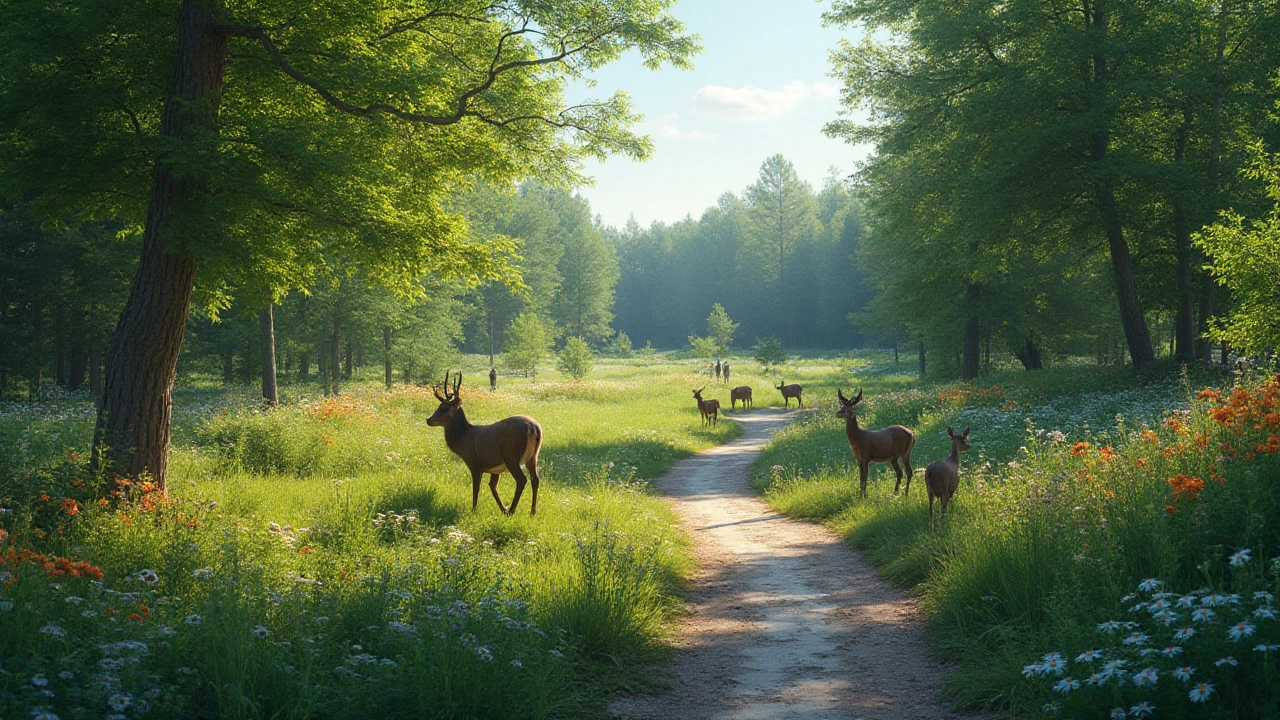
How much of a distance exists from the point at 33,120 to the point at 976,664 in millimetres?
10882

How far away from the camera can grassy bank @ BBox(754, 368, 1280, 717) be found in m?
3.90

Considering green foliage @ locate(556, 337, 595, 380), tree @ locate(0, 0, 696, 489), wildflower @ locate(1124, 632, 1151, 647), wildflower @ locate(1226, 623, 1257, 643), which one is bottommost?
wildflower @ locate(1124, 632, 1151, 647)

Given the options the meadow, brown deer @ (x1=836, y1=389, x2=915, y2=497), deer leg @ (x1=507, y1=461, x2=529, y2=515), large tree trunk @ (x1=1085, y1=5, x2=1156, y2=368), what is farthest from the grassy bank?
large tree trunk @ (x1=1085, y1=5, x2=1156, y2=368)

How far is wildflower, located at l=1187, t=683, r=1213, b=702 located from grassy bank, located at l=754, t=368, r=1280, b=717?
0.05 ft

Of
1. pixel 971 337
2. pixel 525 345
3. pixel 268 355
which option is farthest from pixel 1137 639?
pixel 525 345

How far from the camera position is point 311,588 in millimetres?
6191

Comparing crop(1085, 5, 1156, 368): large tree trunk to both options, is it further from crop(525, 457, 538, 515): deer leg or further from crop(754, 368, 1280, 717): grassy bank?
crop(525, 457, 538, 515): deer leg

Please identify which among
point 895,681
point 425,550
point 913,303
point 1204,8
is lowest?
point 895,681

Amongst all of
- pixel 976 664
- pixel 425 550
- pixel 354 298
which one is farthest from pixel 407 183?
pixel 354 298

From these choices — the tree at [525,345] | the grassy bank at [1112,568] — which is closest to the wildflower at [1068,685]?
the grassy bank at [1112,568]

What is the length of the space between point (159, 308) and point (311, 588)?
4.71 meters

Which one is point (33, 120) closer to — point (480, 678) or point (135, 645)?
point (135, 645)

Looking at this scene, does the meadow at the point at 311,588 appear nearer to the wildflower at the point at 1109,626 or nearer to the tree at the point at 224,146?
the tree at the point at 224,146

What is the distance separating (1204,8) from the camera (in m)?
20.5
